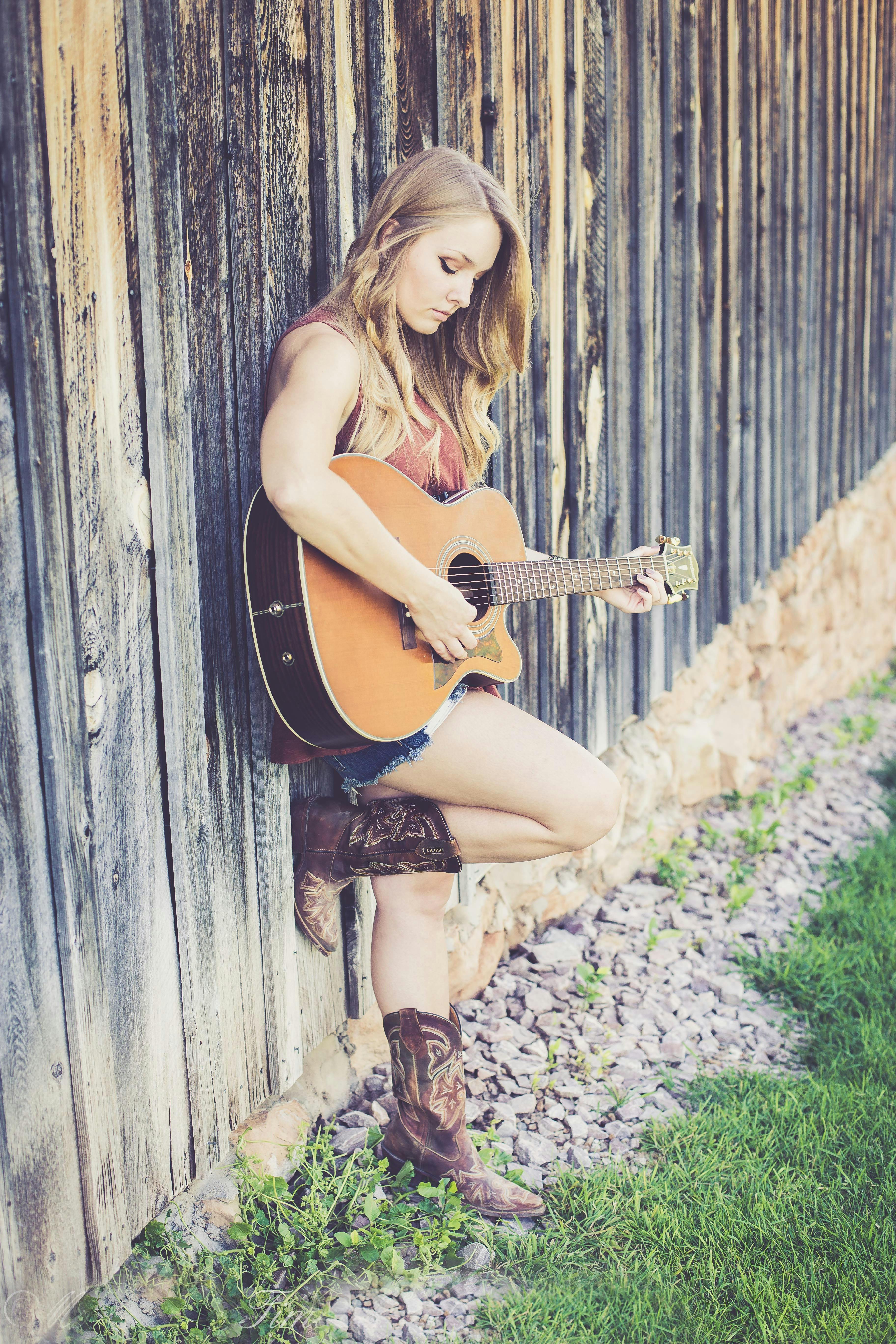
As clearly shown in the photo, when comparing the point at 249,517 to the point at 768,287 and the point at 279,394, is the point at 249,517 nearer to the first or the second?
the point at 279,394

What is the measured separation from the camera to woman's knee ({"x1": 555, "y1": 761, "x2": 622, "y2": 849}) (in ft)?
7.45

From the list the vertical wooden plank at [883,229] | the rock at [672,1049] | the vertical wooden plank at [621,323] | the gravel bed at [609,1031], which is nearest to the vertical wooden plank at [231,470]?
the gravel bed at [609,1031]

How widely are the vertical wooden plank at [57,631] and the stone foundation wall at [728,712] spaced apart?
3.21 ft

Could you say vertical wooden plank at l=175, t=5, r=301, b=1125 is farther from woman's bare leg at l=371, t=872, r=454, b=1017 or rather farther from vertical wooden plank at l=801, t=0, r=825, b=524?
vertical wooden plank at l=801, t=0, r=825, b=524

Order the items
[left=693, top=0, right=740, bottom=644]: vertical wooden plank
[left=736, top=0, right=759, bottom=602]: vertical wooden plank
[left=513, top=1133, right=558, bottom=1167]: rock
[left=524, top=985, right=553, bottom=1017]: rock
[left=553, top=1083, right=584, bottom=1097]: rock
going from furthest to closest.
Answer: [left=736, top=0, right=759, bottom=602]: vertical wooden plank
[left=693, top=0, right=740, bottom=644]: vertical wooden plank
[left=524, top=985, right=553, bottom=1017]: rock
[left=553, top=1083, right=584, bottom=1097]: rock
[left=513, top=1133, right=558, bottom=1167]: rock

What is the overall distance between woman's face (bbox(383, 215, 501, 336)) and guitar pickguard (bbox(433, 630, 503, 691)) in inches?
25.6

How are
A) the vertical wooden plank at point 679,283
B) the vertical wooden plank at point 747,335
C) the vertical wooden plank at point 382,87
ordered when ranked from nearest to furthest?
1. the vertical wooden plank at point 382,87
2. the vertical wooden plank at point 679,283
3. the vertical wooden plank at point 747,335

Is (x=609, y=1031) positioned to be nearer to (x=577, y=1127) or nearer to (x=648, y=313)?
(x=577, y=1127)

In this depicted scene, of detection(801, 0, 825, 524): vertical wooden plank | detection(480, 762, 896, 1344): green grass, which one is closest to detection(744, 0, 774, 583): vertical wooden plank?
detection(801, 0, 825, 524): vertical wooden plank

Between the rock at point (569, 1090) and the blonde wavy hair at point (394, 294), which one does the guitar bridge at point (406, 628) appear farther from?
the rock at point (569, 1090)

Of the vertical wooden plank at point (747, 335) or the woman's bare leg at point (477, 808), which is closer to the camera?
the woman's bare leg at point (477, 808)

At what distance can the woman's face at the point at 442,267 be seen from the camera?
210 centimetres

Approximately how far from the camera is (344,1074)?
269cm

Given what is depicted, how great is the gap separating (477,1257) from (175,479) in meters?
1.65
